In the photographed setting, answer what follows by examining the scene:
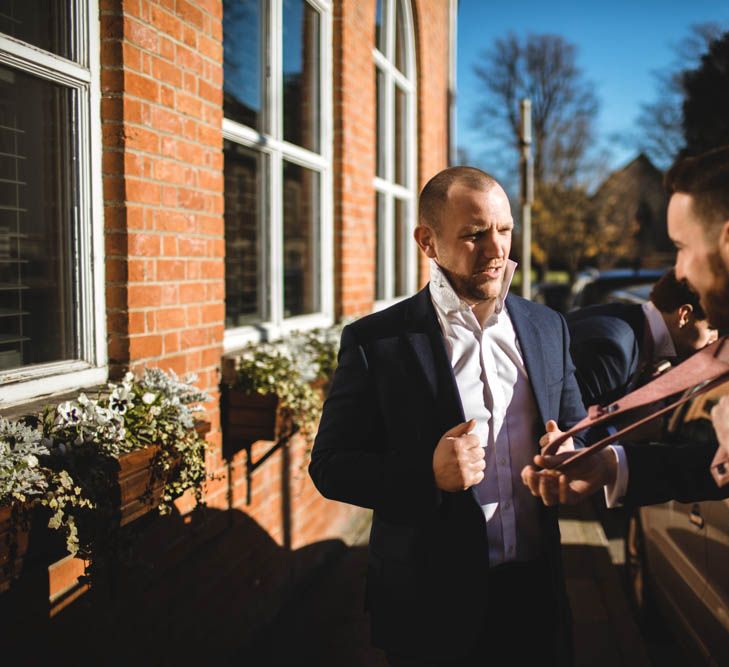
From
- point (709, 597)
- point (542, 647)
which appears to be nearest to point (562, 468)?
point (542, 647)

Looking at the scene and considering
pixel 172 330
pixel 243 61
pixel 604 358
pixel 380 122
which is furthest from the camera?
pixel 380 122

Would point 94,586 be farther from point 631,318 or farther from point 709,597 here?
point 709,597

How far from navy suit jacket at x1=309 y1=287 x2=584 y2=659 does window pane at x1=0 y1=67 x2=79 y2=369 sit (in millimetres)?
1230

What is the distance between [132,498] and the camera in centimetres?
232

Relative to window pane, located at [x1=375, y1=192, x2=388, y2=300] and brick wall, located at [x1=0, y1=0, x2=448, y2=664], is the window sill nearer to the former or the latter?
brick wall, located at [x1=0, y1=0, x2=448, y2=664]

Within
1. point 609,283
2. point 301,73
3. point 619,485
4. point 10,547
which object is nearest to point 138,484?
point 10,547

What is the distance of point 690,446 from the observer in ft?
6.84

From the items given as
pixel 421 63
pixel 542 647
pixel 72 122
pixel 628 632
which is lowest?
pixel 628 632

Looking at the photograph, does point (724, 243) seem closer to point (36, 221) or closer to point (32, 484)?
point (32, 484)

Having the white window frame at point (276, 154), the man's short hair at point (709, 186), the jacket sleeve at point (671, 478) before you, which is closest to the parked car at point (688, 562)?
the jacket sleeve at point (671, 478)

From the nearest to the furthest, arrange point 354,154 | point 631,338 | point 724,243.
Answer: point 724,243 < point 631,338 < point 354,154

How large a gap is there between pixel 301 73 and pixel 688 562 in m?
3.84

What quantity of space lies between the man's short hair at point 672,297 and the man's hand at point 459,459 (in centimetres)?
144

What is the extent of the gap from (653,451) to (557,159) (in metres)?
A: 37.3
